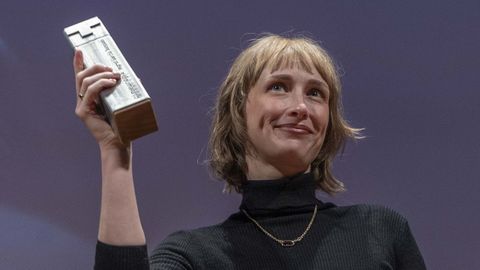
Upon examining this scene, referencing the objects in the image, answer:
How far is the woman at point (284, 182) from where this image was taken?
976 millimetres

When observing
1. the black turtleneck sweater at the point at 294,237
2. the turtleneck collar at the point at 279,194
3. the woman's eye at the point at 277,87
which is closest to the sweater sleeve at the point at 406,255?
the black turtleneck sweater at the point at 294,237

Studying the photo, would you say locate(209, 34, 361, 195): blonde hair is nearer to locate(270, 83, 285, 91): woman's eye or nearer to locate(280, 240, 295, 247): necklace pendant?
locate(270, 83, 285, 91): woman's eye

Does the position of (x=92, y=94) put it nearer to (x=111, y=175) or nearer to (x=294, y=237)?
(x=111, y=175)

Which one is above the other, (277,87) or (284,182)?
(277,87)

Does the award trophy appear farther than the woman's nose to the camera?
No

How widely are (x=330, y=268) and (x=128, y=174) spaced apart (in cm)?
32

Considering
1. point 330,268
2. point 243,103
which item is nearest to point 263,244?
point 330,268

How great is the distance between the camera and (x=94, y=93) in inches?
29.1

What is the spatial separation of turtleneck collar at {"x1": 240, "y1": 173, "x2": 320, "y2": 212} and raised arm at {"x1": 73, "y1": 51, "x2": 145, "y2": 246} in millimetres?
306

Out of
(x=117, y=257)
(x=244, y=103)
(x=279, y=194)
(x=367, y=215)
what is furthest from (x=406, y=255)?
(x=117, y=257)

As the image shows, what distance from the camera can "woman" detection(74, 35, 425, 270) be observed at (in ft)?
3.20

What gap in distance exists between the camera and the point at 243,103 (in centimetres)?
109

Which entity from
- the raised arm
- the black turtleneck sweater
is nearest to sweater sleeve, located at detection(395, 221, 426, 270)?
the black turtleneck sweater

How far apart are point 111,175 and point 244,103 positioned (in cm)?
36
